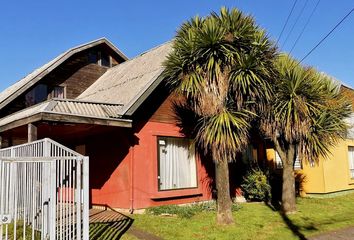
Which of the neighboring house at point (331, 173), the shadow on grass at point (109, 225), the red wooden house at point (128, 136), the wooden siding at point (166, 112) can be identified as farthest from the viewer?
the neighboring house at point (331, 173)

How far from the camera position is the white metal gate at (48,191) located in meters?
6.17

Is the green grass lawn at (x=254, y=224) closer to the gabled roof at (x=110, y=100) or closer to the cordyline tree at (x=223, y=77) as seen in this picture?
the cordyline tree at (x=223, y=77)

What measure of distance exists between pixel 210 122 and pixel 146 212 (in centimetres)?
423

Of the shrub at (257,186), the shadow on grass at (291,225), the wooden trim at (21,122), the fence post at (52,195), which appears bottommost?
the shadow on grass at (291,225)

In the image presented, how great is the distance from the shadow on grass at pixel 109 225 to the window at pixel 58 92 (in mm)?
8497

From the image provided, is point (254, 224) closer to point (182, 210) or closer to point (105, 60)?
point (182, 210)

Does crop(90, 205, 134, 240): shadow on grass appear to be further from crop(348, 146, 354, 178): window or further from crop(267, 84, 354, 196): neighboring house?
crop(348, 146, 354, 178): window

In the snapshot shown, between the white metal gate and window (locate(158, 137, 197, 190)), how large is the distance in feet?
19.1

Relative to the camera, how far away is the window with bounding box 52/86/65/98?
19.1 m

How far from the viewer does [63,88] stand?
1947cm

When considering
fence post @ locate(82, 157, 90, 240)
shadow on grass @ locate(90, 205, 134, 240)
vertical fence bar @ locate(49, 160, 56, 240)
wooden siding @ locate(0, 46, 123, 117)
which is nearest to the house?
shadow on grass @ locate(90, 205, 134, 240)

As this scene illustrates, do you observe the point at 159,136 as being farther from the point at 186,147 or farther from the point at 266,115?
the point at 266,115

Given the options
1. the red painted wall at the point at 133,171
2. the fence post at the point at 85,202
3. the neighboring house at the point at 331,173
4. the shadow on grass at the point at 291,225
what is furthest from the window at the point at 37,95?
the neighboring house at the point at 331,173

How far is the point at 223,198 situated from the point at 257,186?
512cm
